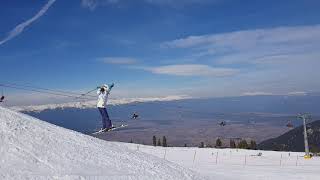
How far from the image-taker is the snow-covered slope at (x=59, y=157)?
20.6 m

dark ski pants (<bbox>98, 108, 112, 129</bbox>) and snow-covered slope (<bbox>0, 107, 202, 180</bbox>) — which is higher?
dark ski pants (<bbox>98, 108, 112, 129</bbox>)

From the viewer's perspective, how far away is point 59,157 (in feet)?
74.3

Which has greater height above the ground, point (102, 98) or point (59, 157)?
point (102, 98)

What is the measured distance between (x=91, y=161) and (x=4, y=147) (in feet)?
15.1

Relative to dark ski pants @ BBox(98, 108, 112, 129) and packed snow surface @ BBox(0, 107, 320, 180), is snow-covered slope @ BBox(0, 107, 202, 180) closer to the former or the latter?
packed snow surface @ BBox(0, 107, 320, 180)

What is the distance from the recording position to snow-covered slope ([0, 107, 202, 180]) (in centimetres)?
2062

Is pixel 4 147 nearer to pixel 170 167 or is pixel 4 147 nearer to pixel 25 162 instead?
pixel 25 162

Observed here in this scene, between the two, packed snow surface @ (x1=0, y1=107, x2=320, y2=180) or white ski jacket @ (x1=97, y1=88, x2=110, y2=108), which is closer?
packed snow surface @ (x1=0, y1=107, x2=320, y2=180)

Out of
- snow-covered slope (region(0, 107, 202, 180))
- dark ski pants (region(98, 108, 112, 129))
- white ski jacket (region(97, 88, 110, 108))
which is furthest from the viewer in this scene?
dark ski pants (region(98, 108, 112, 129))

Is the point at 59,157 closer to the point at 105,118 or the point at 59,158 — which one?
the point at 59,158

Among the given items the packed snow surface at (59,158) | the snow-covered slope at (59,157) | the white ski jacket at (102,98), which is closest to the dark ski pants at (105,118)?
the white ski jacket at (102,98)

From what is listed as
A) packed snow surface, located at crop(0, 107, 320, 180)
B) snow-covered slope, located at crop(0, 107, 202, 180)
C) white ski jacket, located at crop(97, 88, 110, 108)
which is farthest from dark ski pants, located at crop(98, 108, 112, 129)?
packed snow surface, located at crop(0, 107, 320, 180)

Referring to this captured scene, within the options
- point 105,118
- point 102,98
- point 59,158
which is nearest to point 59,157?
point 59,158

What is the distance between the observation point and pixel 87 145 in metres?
26.5
